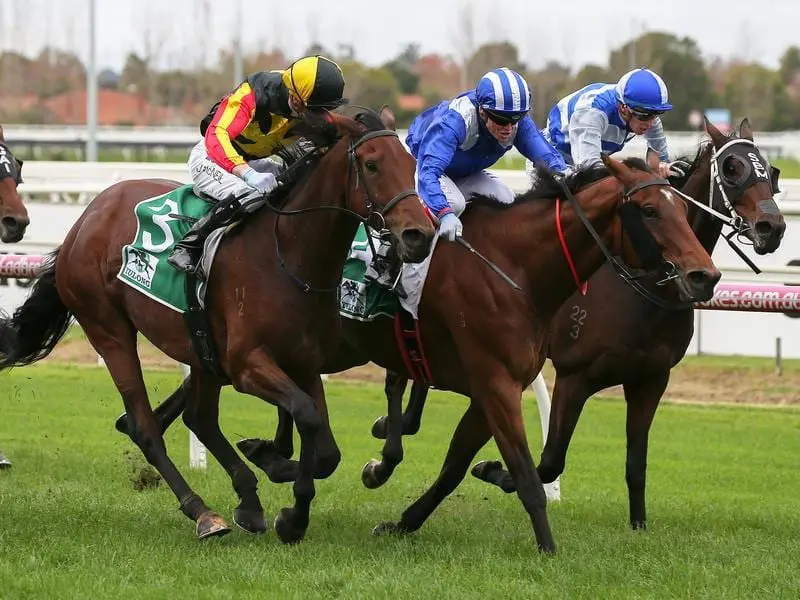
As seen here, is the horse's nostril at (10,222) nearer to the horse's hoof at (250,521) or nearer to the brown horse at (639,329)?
the horse's hoof at (250,521)

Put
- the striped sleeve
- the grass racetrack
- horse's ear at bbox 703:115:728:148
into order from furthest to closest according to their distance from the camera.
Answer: horse's ear at bbox 703:115:728:148 → the striped sleeve → the grass racetrack

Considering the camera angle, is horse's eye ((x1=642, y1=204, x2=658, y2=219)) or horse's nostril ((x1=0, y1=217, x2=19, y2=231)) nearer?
horse's eye ((x1=642, y1=204, x2=658, y2=219))

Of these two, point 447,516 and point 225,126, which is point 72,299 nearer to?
point 225,126

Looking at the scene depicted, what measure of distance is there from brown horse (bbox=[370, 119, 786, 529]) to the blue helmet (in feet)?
1.15

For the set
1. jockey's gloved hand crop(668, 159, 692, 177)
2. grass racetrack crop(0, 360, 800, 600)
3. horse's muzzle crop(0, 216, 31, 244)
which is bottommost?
grass racetrack crop(0, 360, 800, 600)

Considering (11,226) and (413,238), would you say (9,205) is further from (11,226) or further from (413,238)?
(413,238)

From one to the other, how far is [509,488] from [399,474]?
1617 mm

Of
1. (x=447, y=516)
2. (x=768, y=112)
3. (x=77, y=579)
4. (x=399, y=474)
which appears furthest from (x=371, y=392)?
(x=768, y=112)

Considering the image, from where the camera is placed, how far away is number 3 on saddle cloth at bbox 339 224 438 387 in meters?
5.75

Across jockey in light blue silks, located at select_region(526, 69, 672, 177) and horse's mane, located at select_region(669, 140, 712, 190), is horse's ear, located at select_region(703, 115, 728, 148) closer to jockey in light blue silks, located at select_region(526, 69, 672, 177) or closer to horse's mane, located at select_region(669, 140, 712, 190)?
horse's mane, located at select_region(669, 140, 712, 190)

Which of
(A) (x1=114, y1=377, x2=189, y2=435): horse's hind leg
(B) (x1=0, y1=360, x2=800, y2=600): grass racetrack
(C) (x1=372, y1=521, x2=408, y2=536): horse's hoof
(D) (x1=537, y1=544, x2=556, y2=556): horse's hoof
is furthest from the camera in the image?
(A) (x1=114, y1=377, x2=189, y2=435): horse's hind leg

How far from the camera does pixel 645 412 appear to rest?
6.14m

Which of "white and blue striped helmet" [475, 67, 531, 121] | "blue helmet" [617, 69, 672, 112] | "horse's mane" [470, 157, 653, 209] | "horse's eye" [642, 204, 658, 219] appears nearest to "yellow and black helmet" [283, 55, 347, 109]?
"white and blue striped helmet" [475, 67, 531, 121]

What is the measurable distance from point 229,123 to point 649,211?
1812mm
